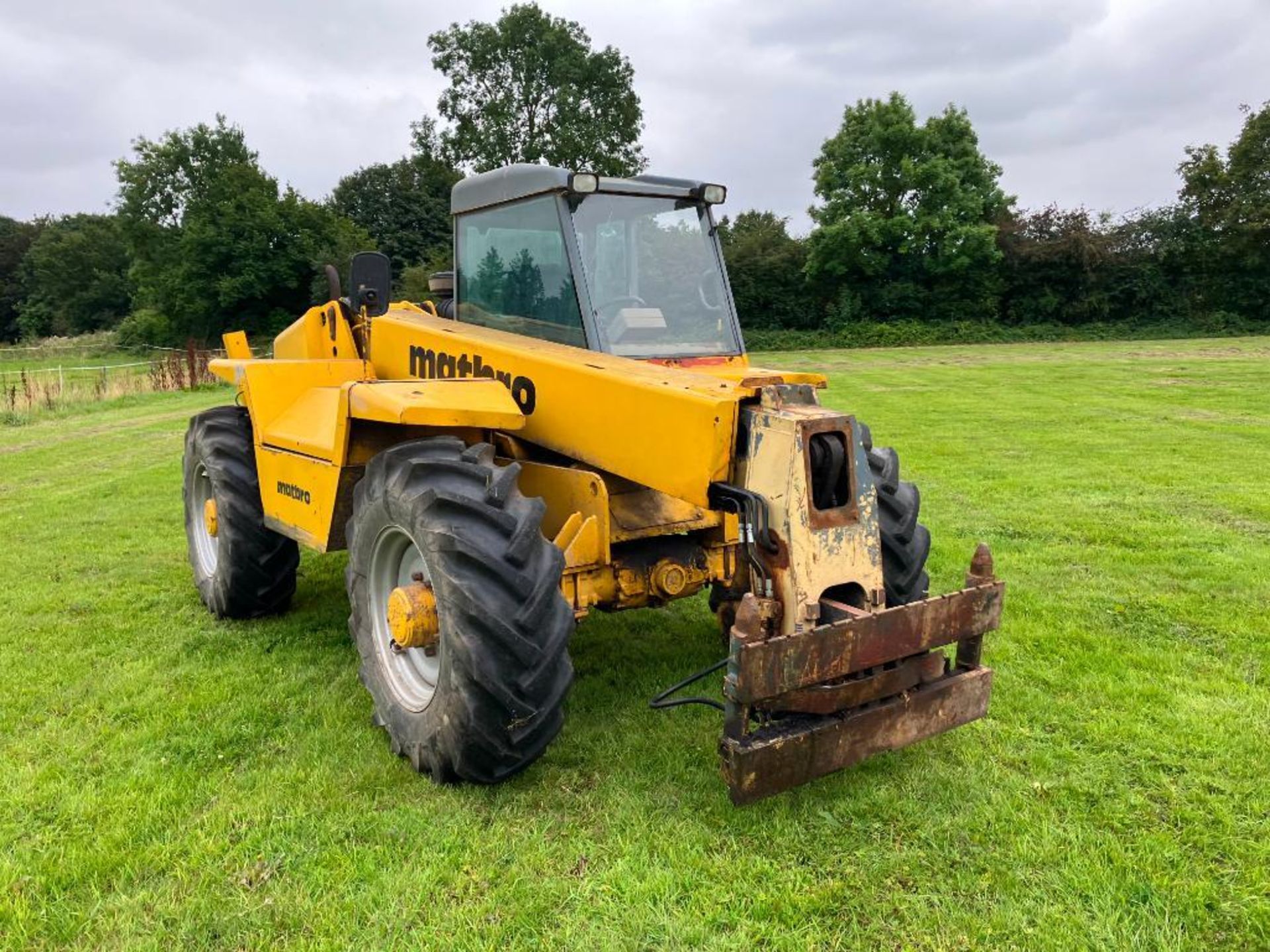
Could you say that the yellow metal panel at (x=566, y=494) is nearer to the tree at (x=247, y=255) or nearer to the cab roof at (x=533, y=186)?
the cab roof at (x=533, y=186)

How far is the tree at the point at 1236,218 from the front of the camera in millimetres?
36969

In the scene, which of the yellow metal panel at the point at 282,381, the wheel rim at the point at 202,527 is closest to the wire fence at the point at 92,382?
the wheel rim at the point at 202,527

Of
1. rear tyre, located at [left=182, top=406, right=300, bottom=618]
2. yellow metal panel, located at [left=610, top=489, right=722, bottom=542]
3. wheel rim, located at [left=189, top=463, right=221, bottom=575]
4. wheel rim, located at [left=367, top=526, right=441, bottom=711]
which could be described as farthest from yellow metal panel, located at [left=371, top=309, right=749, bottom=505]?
wheel rim, located at [left=189, top=463, right=221, bottom=575]

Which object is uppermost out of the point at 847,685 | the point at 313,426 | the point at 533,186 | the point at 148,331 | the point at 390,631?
the point at 533,186

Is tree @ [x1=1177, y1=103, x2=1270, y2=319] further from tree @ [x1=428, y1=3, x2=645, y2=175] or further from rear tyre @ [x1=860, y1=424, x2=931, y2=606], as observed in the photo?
rear tyre @ [x1=860, y1=424, x2=931, y2=606]

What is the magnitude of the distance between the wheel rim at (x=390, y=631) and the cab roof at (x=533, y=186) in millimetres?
1740

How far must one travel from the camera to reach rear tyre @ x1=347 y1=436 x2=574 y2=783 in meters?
3.10

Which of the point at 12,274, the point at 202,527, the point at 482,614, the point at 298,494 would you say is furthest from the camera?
the point at 12,274

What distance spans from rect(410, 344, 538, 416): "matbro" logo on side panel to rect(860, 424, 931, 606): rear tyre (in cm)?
144

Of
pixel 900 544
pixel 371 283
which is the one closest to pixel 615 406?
pixel 900 544

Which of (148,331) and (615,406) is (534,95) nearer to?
(148,331)

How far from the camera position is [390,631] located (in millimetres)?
3828

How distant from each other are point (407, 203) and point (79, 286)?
108 ft

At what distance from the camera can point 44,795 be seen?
3.41 meters
